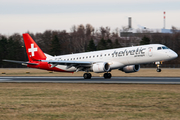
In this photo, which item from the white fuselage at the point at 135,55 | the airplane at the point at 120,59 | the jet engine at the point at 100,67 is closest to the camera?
the white fuselage at the point at 135,55

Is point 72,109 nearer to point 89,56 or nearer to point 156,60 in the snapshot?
point 156,60

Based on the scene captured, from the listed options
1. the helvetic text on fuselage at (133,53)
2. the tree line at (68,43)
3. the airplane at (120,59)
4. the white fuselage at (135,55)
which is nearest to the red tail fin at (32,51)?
the airplane at (120,59)

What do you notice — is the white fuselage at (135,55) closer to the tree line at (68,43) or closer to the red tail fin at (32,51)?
the red tail fin at (32,51)

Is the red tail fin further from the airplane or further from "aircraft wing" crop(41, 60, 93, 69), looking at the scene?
"aircraft wing" crop(41, 60, 93, 69)

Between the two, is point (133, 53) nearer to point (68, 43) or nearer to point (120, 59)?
point (120, 59)

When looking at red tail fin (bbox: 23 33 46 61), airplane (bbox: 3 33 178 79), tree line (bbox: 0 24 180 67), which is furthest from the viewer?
tree line (bbox: 0 24 180 67)

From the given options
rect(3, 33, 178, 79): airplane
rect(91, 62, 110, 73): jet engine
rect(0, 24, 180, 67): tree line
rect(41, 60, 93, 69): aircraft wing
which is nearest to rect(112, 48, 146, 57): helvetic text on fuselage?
rect(3, 33, 178, 79): airplane

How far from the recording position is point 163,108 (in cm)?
1430

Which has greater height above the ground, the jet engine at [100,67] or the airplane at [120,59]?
the airplane at [120,59]

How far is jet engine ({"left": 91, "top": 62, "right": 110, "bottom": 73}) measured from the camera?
123 ft

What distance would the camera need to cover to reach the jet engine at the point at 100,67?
37594mm

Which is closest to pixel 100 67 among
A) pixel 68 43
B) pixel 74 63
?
pixel 74 63

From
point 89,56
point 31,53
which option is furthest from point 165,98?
point 31,53

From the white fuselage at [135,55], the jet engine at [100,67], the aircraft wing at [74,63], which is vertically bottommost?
the jet engine at [100,67]
